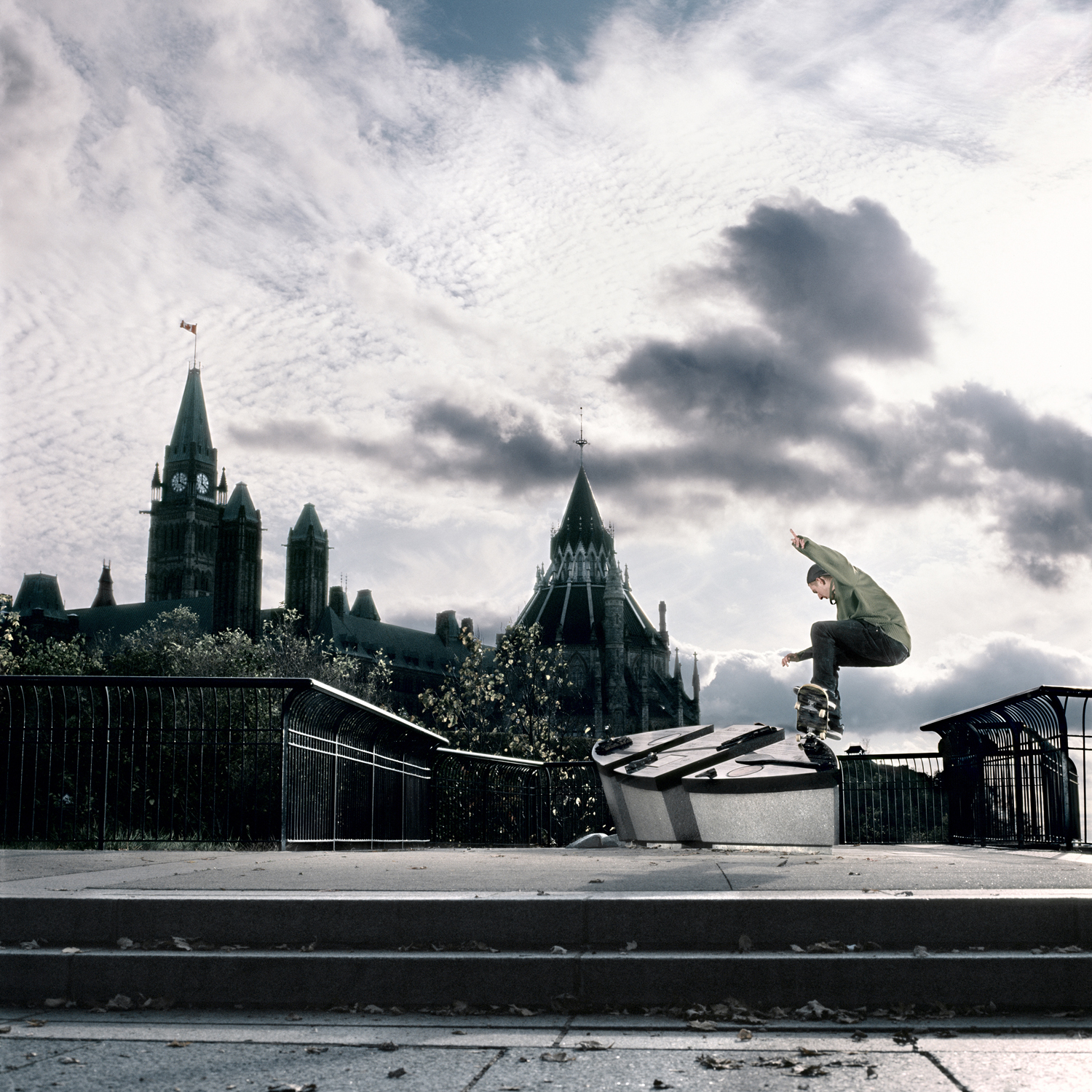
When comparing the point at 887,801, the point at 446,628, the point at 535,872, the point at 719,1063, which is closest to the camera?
the point at 719,1063

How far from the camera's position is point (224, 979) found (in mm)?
5340

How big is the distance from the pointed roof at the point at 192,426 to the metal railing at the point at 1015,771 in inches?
6086

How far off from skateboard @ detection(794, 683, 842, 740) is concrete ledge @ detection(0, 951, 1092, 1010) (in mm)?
4735

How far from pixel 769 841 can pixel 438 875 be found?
4.75m

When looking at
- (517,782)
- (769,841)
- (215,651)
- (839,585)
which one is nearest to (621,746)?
(769,841)

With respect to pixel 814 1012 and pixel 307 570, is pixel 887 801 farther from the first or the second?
pixel 307 570

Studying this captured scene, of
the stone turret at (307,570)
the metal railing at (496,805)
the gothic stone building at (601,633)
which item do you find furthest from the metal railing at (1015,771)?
the stone turret at (307,570)

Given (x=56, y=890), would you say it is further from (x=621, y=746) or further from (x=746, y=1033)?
(x=621, y=746)

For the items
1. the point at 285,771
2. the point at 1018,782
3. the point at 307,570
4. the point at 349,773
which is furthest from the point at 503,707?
the point at 307,570

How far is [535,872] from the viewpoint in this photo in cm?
761

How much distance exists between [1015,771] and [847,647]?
159 inches

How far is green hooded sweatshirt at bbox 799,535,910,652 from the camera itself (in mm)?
9992

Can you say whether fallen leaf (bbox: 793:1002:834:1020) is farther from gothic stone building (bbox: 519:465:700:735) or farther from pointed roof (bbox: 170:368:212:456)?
pointed roof (bbox: 170:368:212:456)

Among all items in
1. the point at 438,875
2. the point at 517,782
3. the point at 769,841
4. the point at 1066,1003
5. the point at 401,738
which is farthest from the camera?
the point at 517,782
